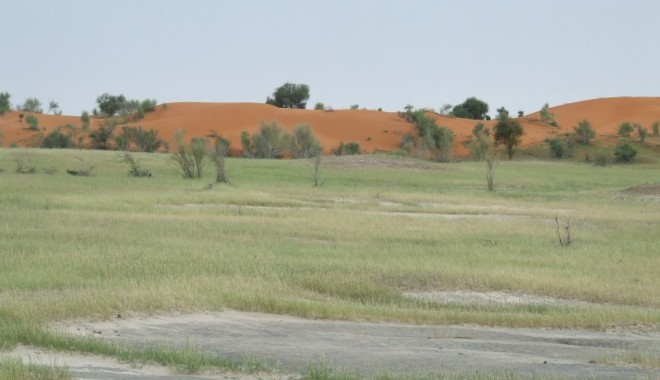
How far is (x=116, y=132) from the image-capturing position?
292 feet

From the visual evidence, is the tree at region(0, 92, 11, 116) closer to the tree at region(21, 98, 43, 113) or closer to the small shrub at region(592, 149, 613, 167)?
the tree at region(21, 98, 43, 113)

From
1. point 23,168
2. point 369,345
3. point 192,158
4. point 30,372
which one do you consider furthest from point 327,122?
point 30,372

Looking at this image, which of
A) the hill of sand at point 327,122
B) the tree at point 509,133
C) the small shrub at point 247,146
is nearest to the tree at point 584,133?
the hill of sand at point 327,122

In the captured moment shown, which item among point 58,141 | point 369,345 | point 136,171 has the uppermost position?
point 58,141

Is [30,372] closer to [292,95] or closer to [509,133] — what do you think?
[509,133]

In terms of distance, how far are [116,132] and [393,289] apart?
248ft

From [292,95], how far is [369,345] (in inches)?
4756

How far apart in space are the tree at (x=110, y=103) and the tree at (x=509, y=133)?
1988 inches

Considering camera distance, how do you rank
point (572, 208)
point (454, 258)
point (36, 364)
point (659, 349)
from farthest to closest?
point (572, 208) → point (454, 258) → point (659, 349) → point (36, 364)

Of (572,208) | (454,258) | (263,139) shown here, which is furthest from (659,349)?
(263,139)

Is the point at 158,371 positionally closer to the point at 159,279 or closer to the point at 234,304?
the point at 234,304

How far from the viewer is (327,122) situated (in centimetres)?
10838

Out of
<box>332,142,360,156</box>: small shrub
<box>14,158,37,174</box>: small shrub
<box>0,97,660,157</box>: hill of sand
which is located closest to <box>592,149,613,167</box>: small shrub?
<box>0,97,660,157</box>: hill of sand

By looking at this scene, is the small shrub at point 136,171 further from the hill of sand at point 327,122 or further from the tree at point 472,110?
the tree at point 472,110
